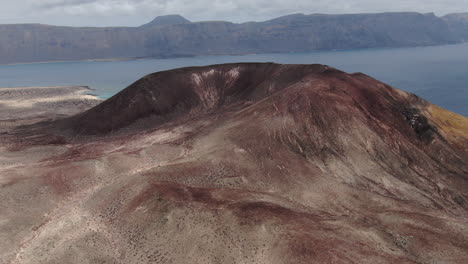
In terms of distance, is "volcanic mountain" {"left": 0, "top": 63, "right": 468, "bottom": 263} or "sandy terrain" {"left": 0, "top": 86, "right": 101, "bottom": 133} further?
"sandy terrain" {"left": 0, "top": 86, "right": 101, "bottom": 133}

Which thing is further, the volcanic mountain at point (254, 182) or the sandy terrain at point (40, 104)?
the sandy terrain at point (40, 104)

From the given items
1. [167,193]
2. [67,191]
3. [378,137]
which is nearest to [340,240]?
[167,193]

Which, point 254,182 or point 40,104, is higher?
point 254,182

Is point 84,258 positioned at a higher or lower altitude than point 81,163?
lower

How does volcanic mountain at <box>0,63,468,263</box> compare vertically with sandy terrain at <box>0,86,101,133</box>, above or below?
above

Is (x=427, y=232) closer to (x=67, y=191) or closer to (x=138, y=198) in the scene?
(x=138, y=198)

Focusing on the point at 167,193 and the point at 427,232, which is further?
the point at 167,193

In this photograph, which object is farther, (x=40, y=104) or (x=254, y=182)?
(x=40, y=104)

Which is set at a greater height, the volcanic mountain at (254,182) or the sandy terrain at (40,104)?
the volcanic mountain at (254,182)
